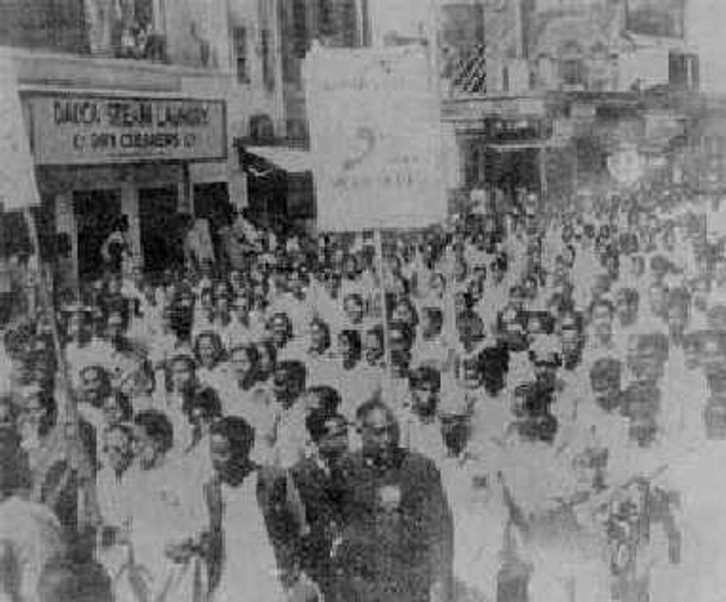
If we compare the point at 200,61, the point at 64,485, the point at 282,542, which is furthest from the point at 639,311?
the point at 64,485

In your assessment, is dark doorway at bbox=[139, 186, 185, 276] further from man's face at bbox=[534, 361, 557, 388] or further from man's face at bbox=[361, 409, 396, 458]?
man's face at bbox=[534, 361, 557, 388]

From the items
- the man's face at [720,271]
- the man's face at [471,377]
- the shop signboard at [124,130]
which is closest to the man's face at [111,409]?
the shop signboard at [124,130]

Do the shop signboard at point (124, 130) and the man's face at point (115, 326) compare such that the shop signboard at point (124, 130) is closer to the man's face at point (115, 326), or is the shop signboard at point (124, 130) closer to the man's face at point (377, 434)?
the man's face at point (115, 326)

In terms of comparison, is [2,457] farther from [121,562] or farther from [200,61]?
[200,61]

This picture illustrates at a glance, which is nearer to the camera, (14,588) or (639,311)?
(14,588)

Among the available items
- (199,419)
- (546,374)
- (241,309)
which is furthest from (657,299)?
(199,419)

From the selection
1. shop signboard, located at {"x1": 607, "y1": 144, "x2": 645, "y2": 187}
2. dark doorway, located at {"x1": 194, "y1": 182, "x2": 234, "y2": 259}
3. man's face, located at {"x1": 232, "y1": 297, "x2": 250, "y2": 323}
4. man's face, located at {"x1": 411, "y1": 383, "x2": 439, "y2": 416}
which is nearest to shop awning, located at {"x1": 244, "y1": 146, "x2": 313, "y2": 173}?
dark doorway, located at {"x1": 194, "y1": 182, "x2": 234, "y2": 259}

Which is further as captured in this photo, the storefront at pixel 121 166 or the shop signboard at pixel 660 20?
the shop signboard at pixel 660 20
